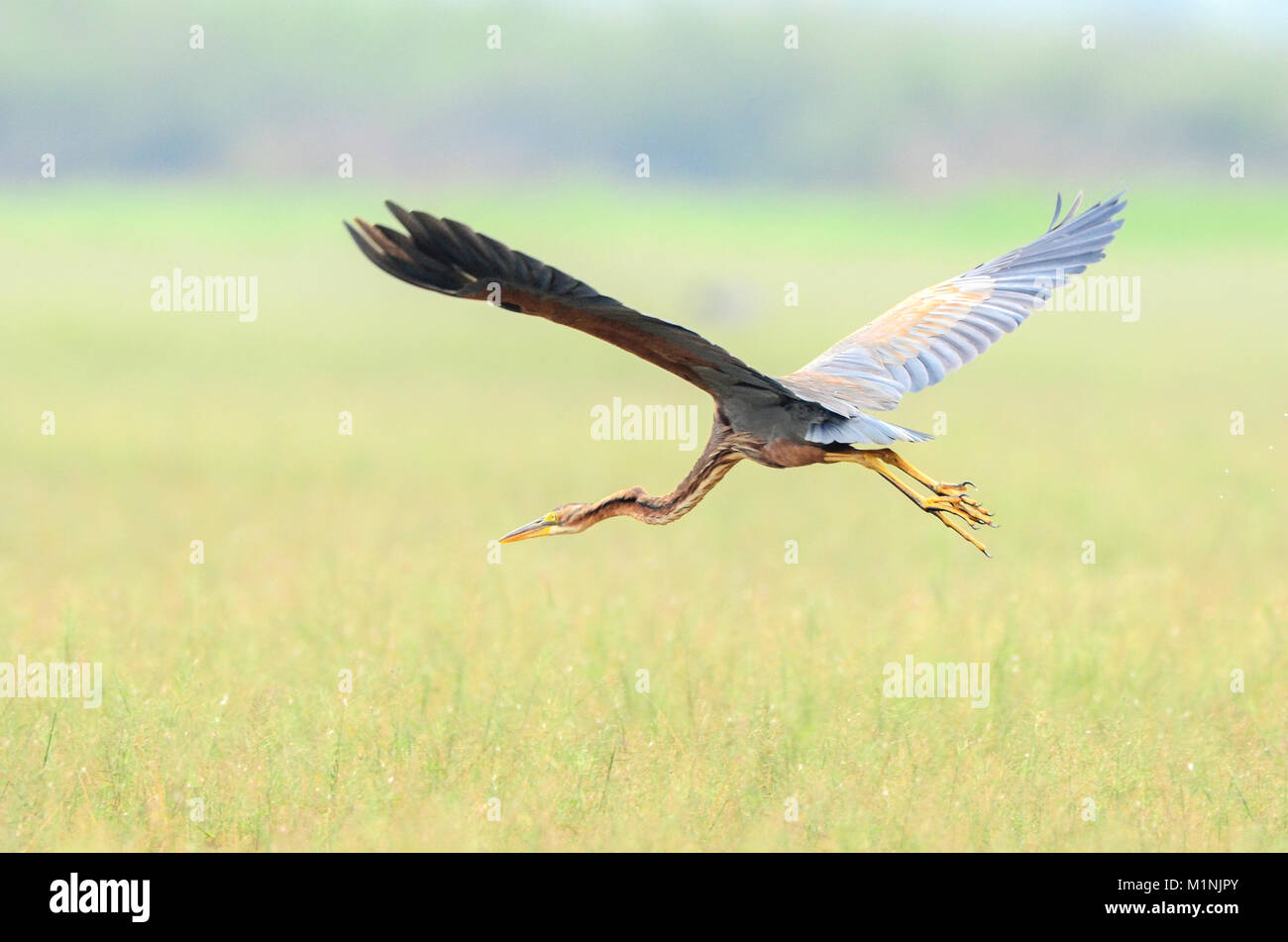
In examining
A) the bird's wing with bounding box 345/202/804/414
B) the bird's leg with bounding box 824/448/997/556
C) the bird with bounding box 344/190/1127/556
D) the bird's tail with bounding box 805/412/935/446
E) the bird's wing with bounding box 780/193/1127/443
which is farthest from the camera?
the bird's wing with bounding box 780/193/1127/443

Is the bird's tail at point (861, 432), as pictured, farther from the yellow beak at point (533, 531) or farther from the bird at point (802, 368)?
the yellow beak at point (533, 531)

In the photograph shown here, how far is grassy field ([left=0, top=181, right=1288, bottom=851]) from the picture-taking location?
7598mm

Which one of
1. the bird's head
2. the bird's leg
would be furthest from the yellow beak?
the bird's leg

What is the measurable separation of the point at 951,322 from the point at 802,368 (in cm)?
119

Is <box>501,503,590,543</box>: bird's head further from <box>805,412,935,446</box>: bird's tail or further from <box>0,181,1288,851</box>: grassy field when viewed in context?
<box>805,412,935,446</box>: bird's tail

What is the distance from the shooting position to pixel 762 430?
734 centimetres

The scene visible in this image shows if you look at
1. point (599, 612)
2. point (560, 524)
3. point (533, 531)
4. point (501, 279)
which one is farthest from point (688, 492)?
point (599, 612)

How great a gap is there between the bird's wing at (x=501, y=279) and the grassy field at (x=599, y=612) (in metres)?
1.99

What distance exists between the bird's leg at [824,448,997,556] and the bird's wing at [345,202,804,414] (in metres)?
0.77

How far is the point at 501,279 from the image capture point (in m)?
6.39

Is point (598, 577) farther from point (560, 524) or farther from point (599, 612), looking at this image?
point (560, 524)

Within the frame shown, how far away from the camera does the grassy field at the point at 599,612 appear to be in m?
7.60

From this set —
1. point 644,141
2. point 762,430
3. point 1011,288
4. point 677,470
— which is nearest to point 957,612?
point 1011,288

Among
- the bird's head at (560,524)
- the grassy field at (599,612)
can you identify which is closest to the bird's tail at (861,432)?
the bird's head at (560,524)
